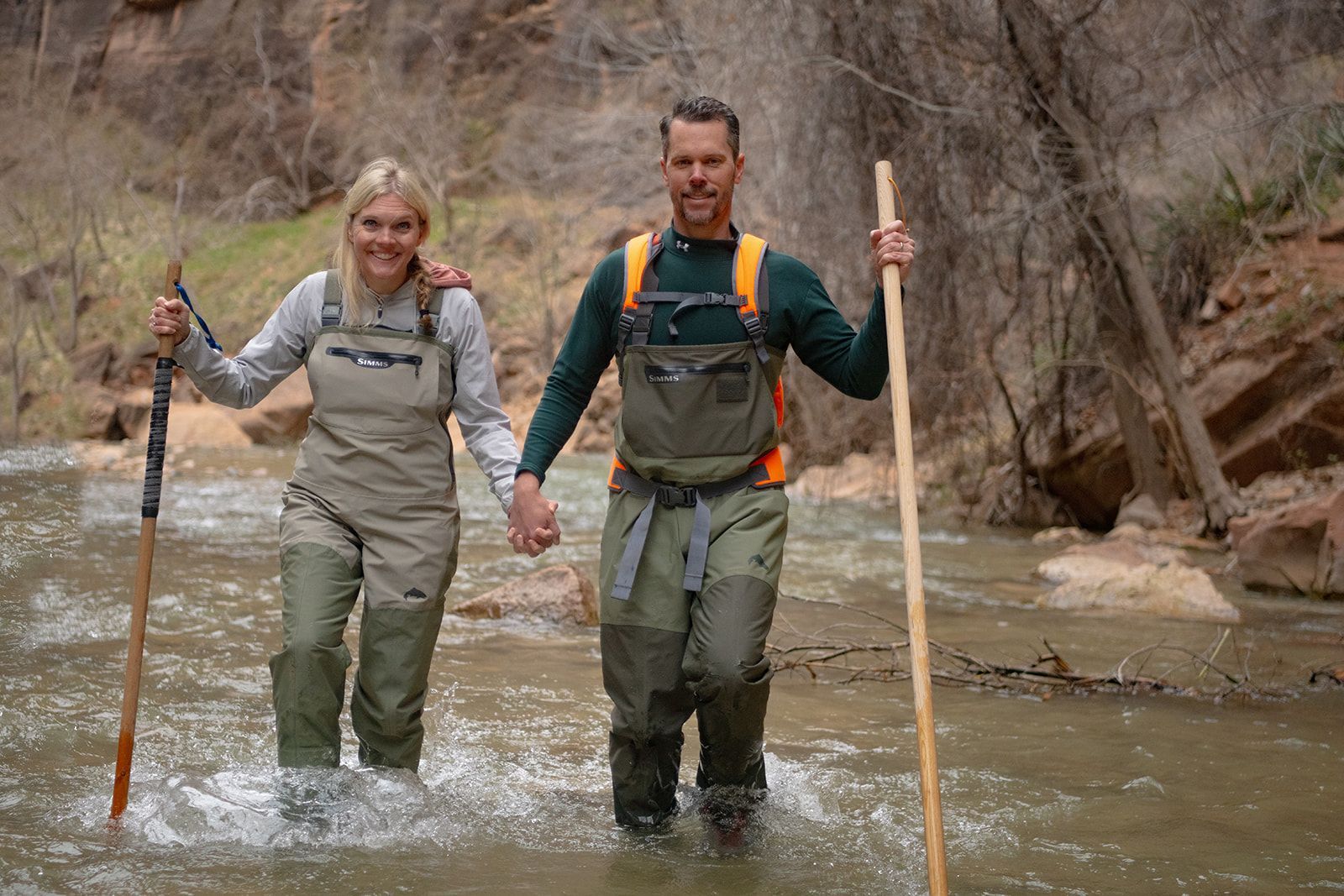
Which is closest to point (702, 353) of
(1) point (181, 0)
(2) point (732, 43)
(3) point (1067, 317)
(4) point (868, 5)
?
(4) point (868, 5)

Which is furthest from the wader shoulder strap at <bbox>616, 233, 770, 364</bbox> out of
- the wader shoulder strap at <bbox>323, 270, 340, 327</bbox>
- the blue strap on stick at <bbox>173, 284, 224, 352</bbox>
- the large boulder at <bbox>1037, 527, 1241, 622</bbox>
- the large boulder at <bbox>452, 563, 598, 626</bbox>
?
the large boulder at <bbox>1037, 527, 1241, 622</bbox>

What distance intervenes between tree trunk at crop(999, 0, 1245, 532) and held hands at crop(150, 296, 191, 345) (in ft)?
26.5

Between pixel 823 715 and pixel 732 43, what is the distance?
9.36 meters

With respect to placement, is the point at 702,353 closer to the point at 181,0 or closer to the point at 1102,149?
the point at 1102,149

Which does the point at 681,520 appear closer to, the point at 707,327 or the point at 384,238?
the point at 707,327

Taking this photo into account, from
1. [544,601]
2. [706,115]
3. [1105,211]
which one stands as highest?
[1105,211]

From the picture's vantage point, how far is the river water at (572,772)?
11.1ft

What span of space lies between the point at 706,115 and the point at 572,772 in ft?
7.08

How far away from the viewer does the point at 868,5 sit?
10.9 metres

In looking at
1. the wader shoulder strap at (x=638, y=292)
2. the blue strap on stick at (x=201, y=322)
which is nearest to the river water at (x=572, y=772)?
the blue strap on stick at (x=201, y=322)

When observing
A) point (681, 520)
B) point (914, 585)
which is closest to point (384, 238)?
point (681, 520)

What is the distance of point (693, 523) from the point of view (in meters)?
3.62

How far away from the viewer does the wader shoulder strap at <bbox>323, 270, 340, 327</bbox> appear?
3.85 metres

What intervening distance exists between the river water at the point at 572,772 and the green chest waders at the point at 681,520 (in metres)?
0.33
